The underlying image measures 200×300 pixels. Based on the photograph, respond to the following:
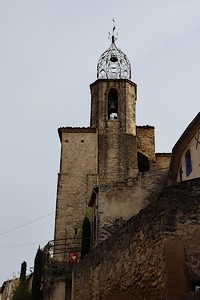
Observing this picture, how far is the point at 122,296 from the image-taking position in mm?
11023

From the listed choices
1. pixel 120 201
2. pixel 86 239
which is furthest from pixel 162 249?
pixel 86 239

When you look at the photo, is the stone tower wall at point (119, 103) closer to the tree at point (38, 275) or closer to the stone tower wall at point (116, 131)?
the stone tower wall at point (116, 131)

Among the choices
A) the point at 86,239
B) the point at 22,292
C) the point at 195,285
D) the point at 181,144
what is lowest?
the point at 195,285

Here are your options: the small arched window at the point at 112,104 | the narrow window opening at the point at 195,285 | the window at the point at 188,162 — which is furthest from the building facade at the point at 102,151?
the narrow window opening at the point at 195,285

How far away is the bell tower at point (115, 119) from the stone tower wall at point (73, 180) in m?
0.89

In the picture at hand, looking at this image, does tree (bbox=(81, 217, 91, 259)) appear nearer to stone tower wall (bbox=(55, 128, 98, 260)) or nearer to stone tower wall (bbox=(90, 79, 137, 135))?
stone tower wall (bbox=(55, 128, 98, 260))

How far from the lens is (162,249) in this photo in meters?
8.92

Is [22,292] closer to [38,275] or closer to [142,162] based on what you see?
[38,275]

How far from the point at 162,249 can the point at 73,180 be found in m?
28.3

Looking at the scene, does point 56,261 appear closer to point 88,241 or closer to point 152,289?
point 88,241

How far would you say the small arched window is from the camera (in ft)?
Result: 135

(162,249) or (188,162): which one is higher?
(188,162)

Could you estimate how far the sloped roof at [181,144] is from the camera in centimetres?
1938

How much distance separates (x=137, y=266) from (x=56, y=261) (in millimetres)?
20795
